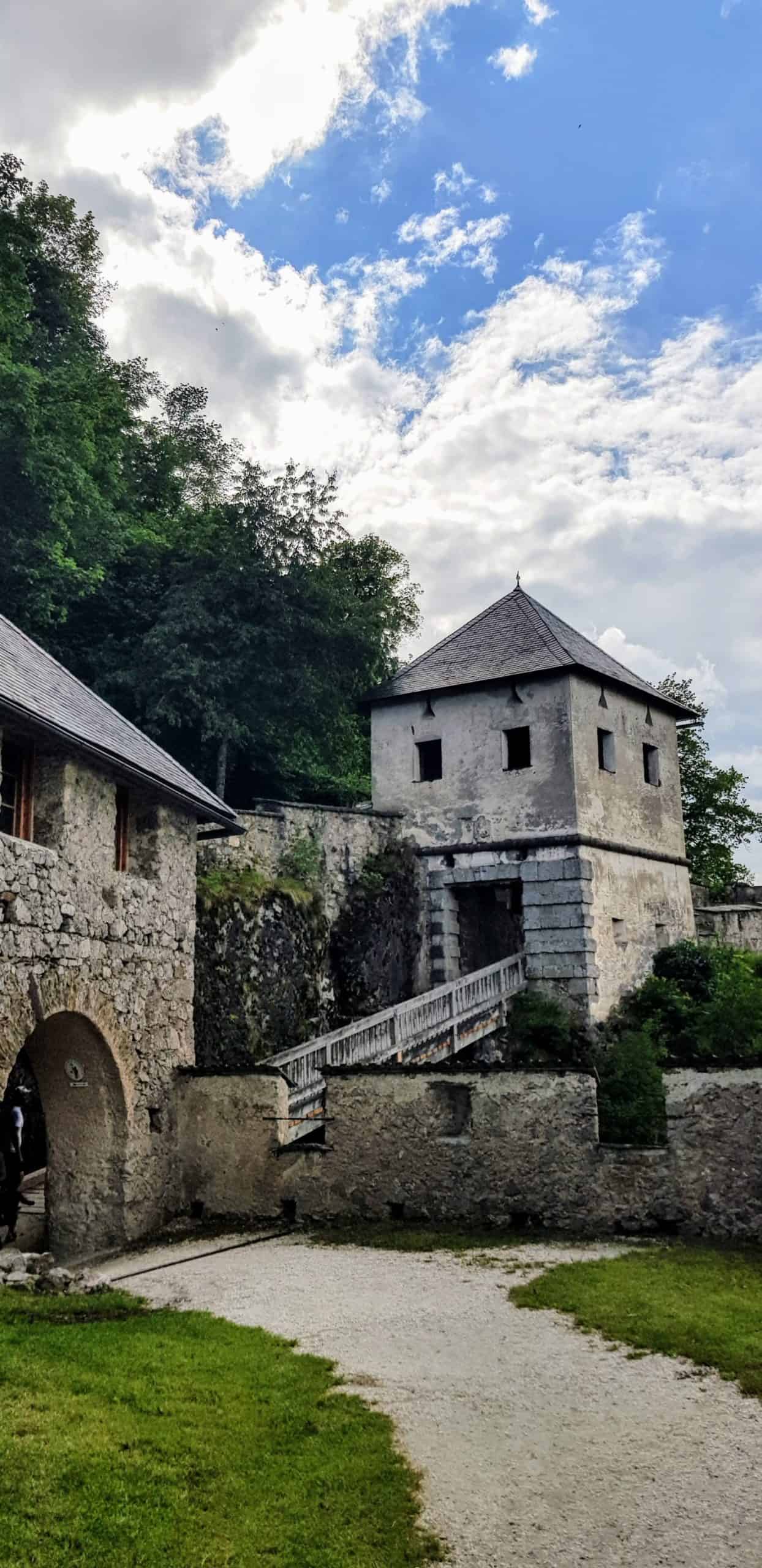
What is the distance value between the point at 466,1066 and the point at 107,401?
20.3 m

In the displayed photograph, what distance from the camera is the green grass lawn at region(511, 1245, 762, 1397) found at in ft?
24.8

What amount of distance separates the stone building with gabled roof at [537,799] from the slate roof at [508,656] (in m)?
0.05

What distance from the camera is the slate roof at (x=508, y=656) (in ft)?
82.0

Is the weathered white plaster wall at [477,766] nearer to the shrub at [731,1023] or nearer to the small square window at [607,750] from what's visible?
the small square window at [607,750]

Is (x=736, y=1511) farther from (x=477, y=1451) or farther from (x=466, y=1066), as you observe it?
(x=466, y=1066)

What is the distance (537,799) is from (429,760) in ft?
9.99

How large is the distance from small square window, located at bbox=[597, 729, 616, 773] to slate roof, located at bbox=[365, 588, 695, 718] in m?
1.24

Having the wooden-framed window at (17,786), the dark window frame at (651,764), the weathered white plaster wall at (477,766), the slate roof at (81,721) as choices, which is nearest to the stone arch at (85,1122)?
the wooden-framed window at (17,786)

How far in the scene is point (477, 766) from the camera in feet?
82.0

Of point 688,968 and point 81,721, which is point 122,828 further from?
point 688,968

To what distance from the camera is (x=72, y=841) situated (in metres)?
11.8

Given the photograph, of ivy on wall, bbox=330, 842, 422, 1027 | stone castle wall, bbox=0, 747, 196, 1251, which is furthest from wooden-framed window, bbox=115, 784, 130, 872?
ivy on wall, bbox=330, 842, 422, 1027

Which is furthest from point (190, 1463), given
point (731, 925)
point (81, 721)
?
point (731, 925)

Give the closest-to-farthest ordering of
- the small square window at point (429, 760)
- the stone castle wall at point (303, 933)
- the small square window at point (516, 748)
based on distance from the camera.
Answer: the stone castle wall at point (303, 933) → the small square window at point (516, 748) → the small square window at point (429, 760)
